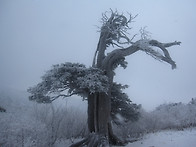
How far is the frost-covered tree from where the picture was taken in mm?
9680

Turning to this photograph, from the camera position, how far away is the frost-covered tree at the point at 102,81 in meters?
9.68

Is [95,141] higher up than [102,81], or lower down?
lower down

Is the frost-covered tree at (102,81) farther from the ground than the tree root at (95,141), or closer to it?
farther from the ground

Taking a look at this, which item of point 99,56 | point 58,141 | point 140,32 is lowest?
point 58,141

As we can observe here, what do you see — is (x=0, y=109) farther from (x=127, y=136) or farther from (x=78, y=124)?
(x=127, y=136)

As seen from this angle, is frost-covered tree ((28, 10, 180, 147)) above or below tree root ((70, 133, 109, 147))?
above

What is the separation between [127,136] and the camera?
14.3 m

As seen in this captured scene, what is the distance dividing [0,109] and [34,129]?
6.04 meters

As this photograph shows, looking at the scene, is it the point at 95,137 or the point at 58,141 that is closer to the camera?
the point at 95,137

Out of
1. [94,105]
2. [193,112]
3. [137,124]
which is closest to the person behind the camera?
[94,105]

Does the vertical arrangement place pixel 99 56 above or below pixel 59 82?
above

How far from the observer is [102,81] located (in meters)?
10.0

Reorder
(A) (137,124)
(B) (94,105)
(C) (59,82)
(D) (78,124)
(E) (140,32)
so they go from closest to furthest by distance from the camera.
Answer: (C) (59,82) < (B) (94,105) < (E) (140,32) < (D) (78,124) < (A) (137,124)

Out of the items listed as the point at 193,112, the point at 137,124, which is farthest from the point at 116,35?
the point at 193,112
